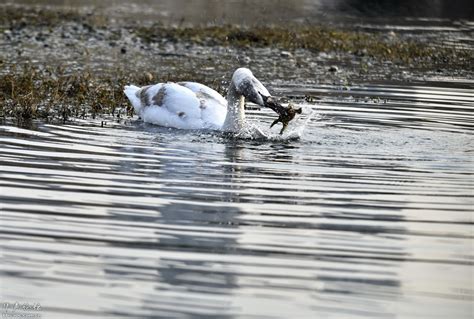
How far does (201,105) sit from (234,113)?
568mm

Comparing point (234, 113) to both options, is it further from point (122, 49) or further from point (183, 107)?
point (122, 49)

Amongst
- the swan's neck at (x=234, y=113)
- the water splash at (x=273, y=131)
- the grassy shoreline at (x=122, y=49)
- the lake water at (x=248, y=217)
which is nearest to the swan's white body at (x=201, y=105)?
the swan's neck at (x=234, y=113)

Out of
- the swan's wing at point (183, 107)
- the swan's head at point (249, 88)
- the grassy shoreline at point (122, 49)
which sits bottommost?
the grassy shoreline at point (122, 49)

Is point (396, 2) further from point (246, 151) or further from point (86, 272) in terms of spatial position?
point (86, 272)

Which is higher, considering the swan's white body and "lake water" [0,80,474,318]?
"lake water" [0,80,474,318]

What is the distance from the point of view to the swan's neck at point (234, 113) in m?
14.8

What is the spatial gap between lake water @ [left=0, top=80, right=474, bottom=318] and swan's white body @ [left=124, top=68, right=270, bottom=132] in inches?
15.3

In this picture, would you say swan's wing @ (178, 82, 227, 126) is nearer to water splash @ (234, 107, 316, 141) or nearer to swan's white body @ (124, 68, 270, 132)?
swan's white body @ (124, 68, 270, 132)

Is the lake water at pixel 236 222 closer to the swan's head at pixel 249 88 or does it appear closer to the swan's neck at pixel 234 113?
the swan's neck at pixel 234 113

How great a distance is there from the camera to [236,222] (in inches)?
366

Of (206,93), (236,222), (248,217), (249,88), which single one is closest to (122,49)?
(206,93)

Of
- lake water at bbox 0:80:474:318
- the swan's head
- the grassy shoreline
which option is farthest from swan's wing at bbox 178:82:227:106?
the grassy shoreline

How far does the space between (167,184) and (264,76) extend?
11281mm

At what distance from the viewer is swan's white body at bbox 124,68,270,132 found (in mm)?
14953
